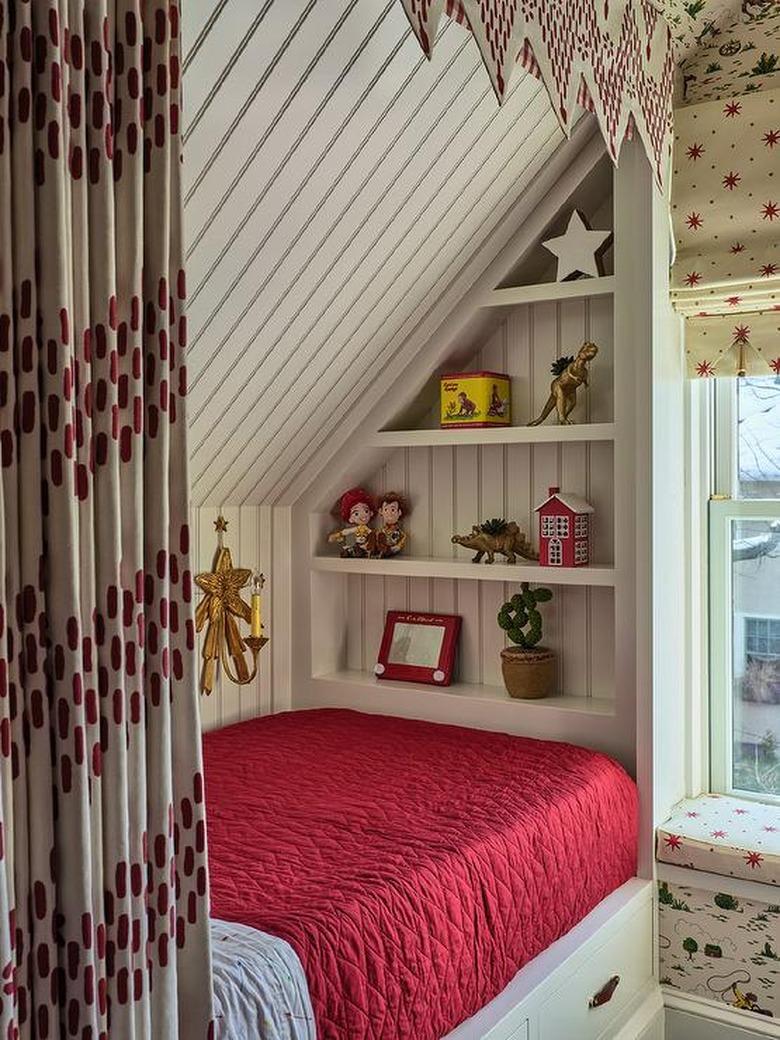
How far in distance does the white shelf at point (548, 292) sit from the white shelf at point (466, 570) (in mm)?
677

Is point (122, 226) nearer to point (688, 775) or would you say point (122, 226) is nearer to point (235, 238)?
point (235, 238)

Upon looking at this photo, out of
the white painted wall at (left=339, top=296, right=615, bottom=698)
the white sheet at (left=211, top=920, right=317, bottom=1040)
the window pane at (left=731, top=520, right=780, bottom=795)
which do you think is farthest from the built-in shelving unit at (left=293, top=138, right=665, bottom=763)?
the white sheet at (left=211, top=920, right=317, bottom=1040)

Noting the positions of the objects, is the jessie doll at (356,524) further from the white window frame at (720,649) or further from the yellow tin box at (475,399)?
the white window frame at (720,649)

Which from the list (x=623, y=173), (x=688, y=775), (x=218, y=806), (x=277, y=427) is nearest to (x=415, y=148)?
(x=623, y=173)

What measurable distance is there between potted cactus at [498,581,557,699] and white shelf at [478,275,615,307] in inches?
29.1

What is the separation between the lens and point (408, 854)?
1797 mm

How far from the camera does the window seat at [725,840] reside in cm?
229

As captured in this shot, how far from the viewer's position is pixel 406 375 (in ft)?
9.21

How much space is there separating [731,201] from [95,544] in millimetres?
2013

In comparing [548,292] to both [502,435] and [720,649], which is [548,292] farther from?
[720,649]

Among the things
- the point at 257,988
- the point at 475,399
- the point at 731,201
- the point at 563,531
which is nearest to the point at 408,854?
the point at 257,988

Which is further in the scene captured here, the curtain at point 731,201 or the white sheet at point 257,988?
the curtain at point 731,201

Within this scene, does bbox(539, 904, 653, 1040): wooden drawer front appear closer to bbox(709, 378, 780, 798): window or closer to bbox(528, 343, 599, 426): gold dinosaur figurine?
bbox(709, 378, 780, 798): window

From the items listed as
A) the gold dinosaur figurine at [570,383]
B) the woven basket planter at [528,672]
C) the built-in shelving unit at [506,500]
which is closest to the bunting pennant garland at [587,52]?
the built-in shelving unit at [506,500]
